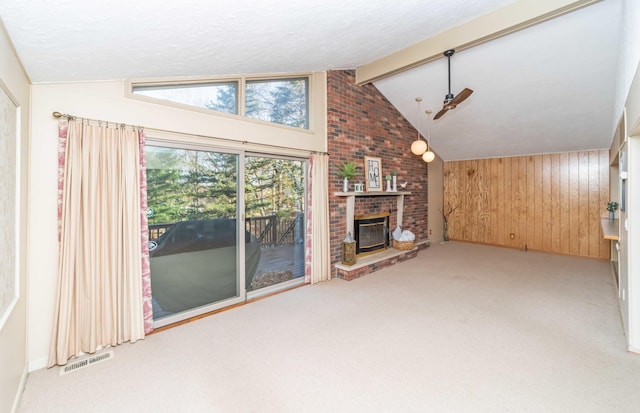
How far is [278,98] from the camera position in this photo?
4129mm

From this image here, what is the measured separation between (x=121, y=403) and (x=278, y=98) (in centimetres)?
374

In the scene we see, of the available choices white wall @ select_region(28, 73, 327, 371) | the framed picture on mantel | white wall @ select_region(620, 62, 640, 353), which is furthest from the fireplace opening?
white wall @ select_region(28, 73, 327, 371)

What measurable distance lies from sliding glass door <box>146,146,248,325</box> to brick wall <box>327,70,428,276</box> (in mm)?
1729

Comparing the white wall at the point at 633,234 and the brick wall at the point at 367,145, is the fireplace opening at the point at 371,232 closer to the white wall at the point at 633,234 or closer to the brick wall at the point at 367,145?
the brick wall at the point at 367,145

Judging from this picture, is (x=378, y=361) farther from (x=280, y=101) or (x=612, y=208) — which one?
(x=612, y=208)

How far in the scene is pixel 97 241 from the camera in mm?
2502

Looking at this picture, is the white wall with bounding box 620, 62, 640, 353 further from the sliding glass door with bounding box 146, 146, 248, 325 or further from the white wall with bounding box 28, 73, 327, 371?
the white wall with bounding box 28, 73, 327, 371

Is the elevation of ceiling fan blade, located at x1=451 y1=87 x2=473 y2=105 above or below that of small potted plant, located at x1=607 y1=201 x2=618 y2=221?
above

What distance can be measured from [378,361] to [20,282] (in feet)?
9.16

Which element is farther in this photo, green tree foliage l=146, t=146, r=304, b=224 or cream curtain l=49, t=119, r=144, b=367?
green tree foliage l=146, t=146, r=304, b=224

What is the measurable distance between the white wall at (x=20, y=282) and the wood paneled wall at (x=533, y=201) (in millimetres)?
8126

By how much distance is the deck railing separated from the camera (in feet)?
12.6

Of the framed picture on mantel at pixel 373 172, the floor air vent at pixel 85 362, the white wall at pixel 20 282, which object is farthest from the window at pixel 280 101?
the floor air vent at pixel 85 362

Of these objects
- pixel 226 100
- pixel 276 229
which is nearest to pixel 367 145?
pixel 276 229
